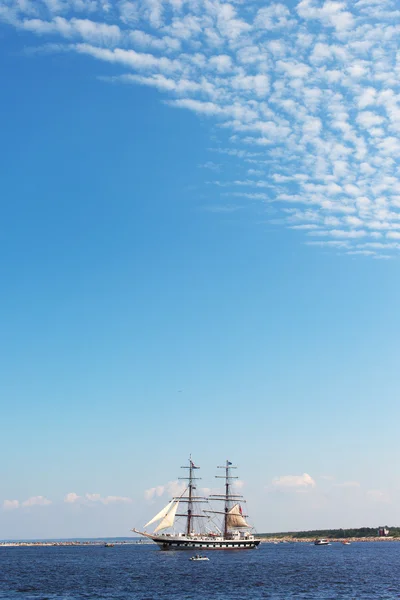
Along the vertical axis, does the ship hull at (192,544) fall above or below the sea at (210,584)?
above

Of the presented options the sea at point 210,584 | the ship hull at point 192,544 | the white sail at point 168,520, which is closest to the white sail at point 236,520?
the ship hull at point 192,544

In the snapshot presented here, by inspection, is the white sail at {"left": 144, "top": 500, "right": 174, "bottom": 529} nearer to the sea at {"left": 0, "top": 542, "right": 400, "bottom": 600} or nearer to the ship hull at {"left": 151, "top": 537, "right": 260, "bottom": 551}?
the ship hull at {"left": 151, "top": 537, "right": 260, "bottom": 551}

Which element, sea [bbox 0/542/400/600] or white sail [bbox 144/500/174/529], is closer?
sea [bbox 0/542/400/600]

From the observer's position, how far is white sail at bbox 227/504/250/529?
17450 centimetres

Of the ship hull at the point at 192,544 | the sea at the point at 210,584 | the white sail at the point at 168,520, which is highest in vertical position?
the white sail at the point at 168,520

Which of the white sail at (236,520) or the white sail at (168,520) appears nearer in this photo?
the white sail at (168,520)

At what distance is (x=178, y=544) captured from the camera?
Answer: 158125 millimetres

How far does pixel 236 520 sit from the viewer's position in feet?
575

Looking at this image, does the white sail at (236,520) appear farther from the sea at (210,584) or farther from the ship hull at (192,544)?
the sea at (210,584)

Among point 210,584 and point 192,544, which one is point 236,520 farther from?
point 210,584

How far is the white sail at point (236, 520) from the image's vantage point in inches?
6870

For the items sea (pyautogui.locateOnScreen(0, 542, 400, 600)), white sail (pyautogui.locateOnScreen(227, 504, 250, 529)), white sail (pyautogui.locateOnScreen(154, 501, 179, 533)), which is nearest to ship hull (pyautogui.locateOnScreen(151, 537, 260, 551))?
white sail (pyautogui.locateOnScreen(154, 501, 179, 533))

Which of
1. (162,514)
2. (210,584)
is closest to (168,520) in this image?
(162,514)

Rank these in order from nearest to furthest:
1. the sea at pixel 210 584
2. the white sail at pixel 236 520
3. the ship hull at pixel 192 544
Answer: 1. the sea at pixel 210 584
2. the ship hull at pixel 192 544
3. the white sail at pixel 236 520
